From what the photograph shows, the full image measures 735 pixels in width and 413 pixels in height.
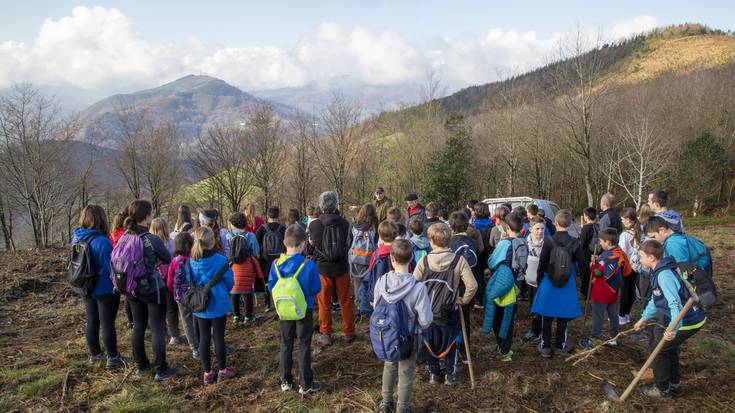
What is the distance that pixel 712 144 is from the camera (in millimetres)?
23734

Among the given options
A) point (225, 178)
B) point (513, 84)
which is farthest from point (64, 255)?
point (513, 84)

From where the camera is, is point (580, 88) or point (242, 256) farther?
point (580, 88)

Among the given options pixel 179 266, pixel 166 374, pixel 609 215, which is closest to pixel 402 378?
pixel 179 266

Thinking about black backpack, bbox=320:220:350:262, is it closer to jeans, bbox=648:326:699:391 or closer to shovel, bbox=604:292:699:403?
shovel, bbox=604:292:699:403

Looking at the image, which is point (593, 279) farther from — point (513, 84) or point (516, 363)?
point (513, 84)

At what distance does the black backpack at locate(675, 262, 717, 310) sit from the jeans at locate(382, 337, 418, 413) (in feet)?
8.92

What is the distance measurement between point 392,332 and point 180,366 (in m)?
3.18

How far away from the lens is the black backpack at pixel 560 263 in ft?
15.8

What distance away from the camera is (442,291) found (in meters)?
4.03

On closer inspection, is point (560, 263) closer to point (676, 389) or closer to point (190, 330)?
point (676, 389)

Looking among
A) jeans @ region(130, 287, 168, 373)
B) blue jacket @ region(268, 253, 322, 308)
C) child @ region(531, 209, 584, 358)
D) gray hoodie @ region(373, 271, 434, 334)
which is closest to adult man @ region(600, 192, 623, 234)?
child @ region(531, 209, 584, 358)

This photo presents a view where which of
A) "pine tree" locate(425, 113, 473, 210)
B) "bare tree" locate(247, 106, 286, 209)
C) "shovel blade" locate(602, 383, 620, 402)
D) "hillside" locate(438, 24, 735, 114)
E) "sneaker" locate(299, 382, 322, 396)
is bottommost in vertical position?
"shovel blade" locate(602, 383, 620, 402)

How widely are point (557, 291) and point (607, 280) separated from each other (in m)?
0.81

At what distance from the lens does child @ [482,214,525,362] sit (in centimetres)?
469
